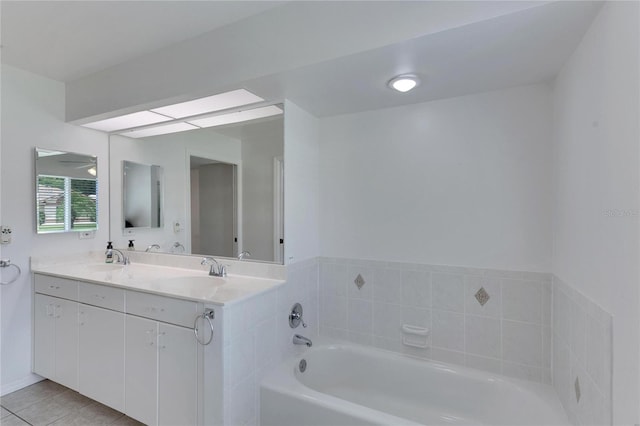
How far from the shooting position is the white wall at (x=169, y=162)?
Answer: 8.50 feet

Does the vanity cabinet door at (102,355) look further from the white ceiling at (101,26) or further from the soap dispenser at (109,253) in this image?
the white ceiling at (101,26)

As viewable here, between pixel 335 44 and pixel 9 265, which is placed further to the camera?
pixel 9 265

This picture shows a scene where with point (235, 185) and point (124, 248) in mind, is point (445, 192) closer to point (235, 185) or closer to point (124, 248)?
point (235, 185)

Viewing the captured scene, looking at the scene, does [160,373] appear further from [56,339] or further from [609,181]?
[609,181]

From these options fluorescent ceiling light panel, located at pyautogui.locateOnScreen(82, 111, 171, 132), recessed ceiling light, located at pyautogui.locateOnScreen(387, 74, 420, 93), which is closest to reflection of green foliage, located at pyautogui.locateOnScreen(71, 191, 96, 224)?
fluorescent ceiling light panel, located at pyautogui.locateOnScreen(82, 111, 171, 132)

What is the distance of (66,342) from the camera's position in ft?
7.36

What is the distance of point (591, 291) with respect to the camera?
129 centimetres

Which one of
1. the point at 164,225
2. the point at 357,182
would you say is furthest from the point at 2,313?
the point at 357,182

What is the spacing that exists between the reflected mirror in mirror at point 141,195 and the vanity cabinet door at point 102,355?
0.97 metres

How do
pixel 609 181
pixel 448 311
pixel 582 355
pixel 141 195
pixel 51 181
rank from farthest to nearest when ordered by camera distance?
1. pixel 141 195
2. pixel 51 181
3. pixel 448 311
4. pixel 582 355
5. pixel 609 181

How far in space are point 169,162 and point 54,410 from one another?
6.66ft

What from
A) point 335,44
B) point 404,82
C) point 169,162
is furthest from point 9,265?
point 404,82

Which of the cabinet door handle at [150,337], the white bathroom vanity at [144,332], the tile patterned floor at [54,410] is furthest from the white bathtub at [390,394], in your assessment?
the tile patterned floor at [54,410]

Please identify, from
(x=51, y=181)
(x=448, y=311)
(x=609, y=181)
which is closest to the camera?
(x=609, y=181)
